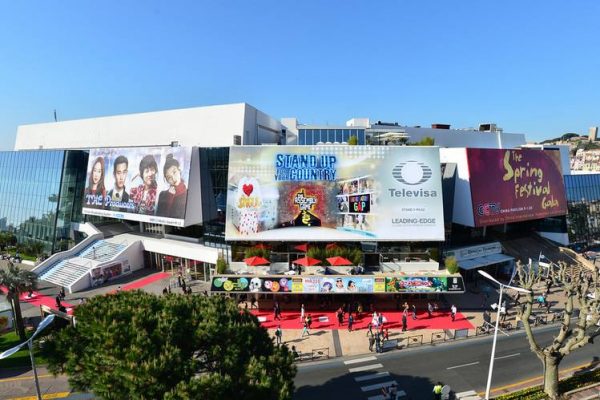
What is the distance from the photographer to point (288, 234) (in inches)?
1464

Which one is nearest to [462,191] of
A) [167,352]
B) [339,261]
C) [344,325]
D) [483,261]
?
[483,261]

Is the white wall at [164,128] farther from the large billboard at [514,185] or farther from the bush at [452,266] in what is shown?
the bush at [452,266]

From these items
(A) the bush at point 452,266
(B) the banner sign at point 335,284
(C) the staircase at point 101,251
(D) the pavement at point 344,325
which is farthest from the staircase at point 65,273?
(A) the bush at point 452,266

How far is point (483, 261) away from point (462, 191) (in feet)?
26.9

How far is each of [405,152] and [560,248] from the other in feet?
103

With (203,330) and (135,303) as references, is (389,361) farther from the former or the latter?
(135,303)

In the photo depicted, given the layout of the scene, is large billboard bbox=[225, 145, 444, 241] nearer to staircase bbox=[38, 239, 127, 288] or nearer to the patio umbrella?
the patio umbrella

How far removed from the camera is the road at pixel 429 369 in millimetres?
22484

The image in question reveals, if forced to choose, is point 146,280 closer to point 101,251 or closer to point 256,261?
point 101,251

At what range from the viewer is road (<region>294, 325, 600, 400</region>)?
2248 centimetres

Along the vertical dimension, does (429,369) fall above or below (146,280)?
below

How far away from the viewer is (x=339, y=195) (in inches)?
1471

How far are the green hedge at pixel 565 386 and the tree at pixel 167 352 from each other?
13.7 m

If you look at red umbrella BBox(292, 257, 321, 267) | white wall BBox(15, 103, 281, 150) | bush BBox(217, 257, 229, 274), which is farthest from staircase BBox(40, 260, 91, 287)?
red umbrella BBox(292, 257, 321, 267)
